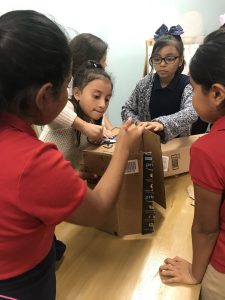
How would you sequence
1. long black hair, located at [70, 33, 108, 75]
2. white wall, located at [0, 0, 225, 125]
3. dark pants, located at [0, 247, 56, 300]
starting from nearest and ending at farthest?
1. dark pants, located at [0, 247, 56, 300]
2. long black hair, located at [70, 33, 108, 75]
3. white wall, located at [0, 0, 225, 125]

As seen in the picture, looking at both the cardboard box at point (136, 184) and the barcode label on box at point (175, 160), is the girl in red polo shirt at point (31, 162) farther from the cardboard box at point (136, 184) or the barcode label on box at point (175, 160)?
the barcode label on box at point (175, 160)

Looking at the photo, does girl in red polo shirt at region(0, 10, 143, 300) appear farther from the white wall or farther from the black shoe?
the white wall

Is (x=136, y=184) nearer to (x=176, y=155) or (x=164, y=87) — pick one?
(x=176, y=155)

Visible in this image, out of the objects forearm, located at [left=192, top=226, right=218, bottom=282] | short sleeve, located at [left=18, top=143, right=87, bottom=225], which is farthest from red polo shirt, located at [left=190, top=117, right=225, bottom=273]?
short sleeve, located at [left=18, top=143, right=87, bottom=225]

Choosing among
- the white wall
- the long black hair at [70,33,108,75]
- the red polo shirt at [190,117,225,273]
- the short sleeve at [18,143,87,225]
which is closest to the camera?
the short sleeve at [18,143,87,225]

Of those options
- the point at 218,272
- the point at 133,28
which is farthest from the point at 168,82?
the point at 133,28

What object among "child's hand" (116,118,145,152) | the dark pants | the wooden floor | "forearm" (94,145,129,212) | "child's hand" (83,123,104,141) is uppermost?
"child's hand" (116,118,145,152)

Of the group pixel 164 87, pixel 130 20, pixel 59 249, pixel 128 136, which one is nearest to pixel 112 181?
pixel 128 136

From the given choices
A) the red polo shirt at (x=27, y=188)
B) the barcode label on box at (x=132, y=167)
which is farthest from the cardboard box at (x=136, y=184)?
the red polo shirt at (x=27, y=188)

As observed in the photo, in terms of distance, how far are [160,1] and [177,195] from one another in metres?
2.49

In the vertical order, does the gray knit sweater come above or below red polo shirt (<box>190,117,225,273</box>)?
below

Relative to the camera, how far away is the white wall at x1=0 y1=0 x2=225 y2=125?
9.95 feet

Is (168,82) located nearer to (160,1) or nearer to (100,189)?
(100,189)

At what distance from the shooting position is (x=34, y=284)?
73 centimetres
